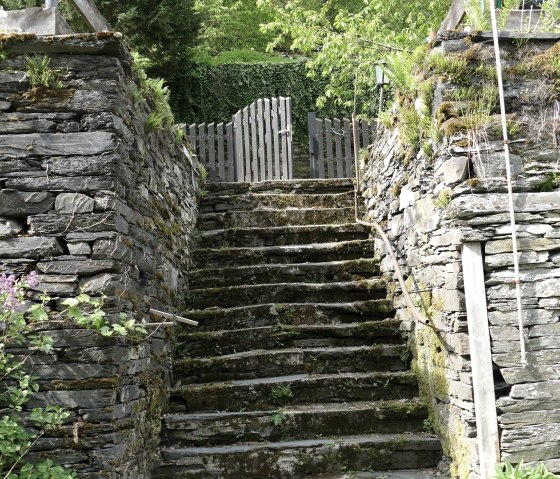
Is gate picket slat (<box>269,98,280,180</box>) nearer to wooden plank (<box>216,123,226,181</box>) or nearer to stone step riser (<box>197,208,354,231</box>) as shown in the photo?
wooden plank (<box>216,123,226,181</box>)

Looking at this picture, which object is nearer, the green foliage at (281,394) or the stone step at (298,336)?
the green foliage at (281,394)

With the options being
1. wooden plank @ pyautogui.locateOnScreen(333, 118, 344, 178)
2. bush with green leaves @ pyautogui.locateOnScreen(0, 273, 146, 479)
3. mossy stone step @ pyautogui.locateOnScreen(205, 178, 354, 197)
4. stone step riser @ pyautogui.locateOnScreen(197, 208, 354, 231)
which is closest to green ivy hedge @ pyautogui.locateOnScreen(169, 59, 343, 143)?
wooden plank @ pyautogui.locateOnScreen(333, 118, 344, 178)

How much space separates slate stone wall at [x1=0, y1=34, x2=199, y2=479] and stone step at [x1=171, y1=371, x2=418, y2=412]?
70cm

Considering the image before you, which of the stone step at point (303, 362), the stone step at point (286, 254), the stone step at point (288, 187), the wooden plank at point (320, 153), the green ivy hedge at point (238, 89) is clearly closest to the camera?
the stone step at point (303, 362)

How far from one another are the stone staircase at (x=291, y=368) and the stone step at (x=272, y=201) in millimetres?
354

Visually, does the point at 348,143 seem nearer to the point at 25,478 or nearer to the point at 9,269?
the point at 9,269

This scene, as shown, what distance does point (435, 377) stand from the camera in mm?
3818

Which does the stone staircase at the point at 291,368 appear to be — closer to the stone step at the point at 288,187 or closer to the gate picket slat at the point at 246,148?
the stone step at the point at 288,187

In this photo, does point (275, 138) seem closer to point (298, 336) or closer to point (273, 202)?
point (273, 202)

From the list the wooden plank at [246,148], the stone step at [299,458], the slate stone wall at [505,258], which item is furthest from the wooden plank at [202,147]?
the stone step at [299,458]

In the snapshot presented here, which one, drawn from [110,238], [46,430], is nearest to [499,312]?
[110,238]

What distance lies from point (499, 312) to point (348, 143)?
18.3ft

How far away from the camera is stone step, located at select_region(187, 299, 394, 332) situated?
4.88 metres

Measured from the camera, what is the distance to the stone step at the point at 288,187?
6.70m
